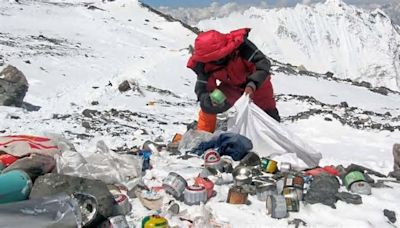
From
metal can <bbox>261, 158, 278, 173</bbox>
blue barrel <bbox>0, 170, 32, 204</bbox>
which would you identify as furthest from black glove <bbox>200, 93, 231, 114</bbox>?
blue barrel <bbox>0, 170, 32, 204</bbox>

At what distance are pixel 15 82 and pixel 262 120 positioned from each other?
712 cm

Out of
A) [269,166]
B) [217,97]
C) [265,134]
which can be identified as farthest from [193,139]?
[269,166]

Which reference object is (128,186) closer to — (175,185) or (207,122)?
(175,185)

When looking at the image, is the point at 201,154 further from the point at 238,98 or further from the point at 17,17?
the point at 17,17

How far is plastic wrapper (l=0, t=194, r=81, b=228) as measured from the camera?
9.98 ft

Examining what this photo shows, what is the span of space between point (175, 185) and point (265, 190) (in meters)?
0.83

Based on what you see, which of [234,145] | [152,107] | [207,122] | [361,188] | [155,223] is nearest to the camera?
[155,223]

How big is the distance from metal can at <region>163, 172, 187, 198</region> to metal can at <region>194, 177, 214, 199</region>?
0.70 ft

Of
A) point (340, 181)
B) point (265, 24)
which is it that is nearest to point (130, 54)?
point (340, 181)

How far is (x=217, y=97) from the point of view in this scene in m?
5.96

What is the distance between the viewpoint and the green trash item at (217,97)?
5957mm

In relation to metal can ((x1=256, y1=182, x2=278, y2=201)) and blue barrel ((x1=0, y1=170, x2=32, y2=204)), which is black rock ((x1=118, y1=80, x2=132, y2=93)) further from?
blue barrel ((x1=0, y1=170, x2=32, y2=204))

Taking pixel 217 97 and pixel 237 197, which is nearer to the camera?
pixel 237 197

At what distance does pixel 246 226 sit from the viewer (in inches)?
157
